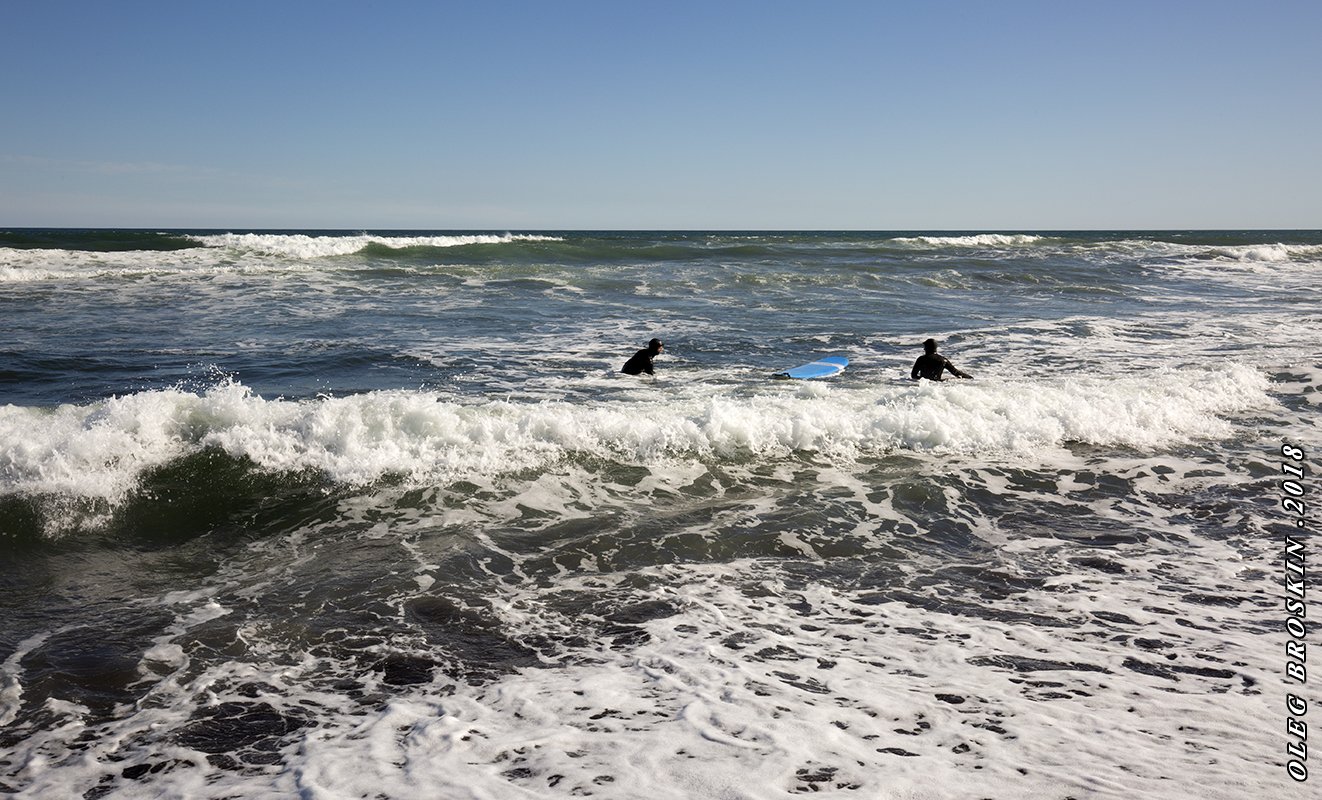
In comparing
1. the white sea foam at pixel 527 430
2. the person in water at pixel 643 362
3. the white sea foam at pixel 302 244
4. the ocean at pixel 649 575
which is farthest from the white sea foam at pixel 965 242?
Answer: the white sea foam at pixel 527 430

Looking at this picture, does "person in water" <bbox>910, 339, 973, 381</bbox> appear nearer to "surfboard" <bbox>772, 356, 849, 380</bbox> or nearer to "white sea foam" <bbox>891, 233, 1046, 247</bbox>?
"surfboard" <bbox>772, 356, 849, 380</bbox>

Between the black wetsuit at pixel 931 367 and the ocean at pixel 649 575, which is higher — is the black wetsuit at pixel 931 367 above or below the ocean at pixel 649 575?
above

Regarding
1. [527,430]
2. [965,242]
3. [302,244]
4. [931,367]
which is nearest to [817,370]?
[931,367]

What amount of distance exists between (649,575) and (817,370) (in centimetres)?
752

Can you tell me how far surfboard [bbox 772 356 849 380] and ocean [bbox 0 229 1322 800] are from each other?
33 centimetres

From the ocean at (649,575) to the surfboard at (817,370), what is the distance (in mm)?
333

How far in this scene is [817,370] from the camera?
13062 mm

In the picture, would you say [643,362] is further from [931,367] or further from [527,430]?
[527,430]

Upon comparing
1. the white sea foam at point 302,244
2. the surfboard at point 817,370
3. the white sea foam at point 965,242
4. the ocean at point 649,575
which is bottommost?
the ocean at point 649,575

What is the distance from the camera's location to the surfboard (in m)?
12.9

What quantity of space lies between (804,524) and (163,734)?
475 cm

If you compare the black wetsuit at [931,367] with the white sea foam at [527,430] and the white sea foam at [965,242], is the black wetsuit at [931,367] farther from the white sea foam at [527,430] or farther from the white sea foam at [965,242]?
the white sea foam at [965,242]

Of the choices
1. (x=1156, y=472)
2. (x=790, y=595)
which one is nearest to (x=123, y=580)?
(x=790, y=595)

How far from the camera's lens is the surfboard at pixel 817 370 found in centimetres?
1285
